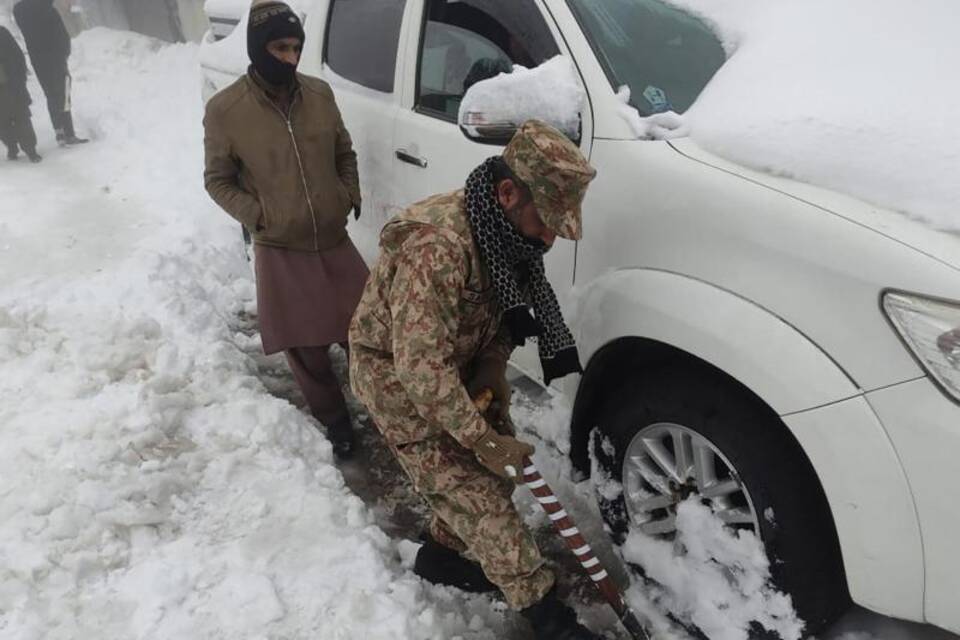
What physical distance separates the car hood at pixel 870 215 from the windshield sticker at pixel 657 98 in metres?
0.32

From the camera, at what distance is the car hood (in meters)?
1.50

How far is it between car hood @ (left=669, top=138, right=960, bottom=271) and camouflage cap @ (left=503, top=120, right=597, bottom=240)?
395 mm

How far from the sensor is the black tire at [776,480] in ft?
5.90

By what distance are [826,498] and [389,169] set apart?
208 centimetres

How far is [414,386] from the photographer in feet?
5.99

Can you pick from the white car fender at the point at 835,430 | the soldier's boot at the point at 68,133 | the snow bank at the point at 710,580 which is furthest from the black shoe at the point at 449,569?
the soldier's boot at the point at 68,133

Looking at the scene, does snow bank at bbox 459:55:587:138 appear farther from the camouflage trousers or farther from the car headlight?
the car headlight

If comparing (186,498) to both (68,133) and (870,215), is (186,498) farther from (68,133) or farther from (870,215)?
(68,133)

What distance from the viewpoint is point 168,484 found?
270cm

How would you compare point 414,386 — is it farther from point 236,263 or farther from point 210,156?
point 236,263

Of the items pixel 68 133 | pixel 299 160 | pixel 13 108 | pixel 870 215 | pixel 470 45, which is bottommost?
pixel 68 133

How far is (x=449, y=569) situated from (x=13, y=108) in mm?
7859

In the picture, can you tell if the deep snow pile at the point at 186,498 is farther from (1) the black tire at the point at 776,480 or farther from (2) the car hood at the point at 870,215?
(2) the car hood at the point at 870,215

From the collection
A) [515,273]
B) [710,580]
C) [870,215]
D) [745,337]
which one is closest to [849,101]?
[870,215]
